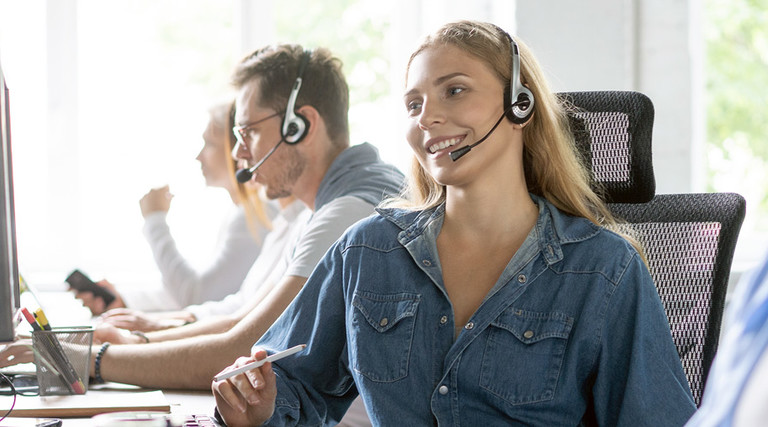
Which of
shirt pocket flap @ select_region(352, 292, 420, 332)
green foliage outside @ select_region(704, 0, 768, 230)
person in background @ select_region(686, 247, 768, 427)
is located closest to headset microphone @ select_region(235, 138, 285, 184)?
shirt pocket flap @ select_region(352, 292, 420, 332)

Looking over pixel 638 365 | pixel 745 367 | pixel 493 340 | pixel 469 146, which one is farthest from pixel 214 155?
pixel 745 367

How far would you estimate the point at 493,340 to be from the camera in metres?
1.17

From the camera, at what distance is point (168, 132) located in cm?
349

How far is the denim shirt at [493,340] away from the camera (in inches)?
44.1

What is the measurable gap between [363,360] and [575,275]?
1.03 ft

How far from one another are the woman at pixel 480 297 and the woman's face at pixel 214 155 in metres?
1.61

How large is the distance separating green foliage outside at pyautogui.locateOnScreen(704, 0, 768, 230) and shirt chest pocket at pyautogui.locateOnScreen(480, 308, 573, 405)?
2367 mm

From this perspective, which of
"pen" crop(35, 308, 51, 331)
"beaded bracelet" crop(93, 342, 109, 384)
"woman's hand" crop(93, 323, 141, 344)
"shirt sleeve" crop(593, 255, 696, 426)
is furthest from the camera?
"woman's hand" crop(93, 323, 141, 344)

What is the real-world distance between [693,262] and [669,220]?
7 centimetres

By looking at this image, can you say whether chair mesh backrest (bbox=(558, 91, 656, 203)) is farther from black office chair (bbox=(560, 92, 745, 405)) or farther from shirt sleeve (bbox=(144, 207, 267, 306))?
shirt sleeve (bbox=(144, 207, 267, 306))

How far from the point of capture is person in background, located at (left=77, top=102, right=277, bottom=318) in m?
2.76

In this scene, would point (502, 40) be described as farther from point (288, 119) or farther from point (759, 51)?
point (759, 51)

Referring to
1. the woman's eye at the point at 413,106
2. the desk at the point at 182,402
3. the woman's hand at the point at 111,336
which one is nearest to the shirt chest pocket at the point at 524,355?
the woman's eye at the point at 413,106

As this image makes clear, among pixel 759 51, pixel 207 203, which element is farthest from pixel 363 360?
pixel 759 51
